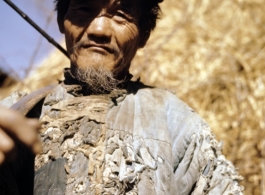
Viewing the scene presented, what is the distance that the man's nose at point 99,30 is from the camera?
1572mm

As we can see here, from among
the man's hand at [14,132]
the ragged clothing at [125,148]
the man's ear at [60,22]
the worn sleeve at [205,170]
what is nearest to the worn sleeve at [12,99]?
the ragged clothing at [125,148]

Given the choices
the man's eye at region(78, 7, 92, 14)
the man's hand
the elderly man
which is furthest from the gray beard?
the man's hand

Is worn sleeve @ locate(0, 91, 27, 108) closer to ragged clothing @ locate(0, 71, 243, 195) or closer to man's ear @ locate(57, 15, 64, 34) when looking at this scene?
ragged clothing @ locate(0, 71, 243, 195)

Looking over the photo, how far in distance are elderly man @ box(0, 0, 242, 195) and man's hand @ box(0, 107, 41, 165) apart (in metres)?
0.64

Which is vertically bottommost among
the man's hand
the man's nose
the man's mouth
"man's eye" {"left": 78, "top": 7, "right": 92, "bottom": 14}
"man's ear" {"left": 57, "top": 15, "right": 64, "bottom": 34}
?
"man's ear" {"left": 57, "top": 15, "right": 64, "bottom": 34}

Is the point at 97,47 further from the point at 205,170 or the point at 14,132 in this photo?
the point at 14,132

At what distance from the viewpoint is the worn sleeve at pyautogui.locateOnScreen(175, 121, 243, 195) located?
154 centimetres

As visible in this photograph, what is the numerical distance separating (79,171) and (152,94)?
386 mm

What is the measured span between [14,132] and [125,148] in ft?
2.60

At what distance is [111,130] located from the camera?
4.92 feet

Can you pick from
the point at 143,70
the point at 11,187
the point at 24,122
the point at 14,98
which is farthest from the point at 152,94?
the point at 143,70

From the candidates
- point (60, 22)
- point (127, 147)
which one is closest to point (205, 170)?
point (127, 147)

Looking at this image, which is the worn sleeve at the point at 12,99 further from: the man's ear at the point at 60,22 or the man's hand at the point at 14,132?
the man's hand at the point at 14,132

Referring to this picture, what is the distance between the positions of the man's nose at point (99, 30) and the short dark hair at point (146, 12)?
20 cm
